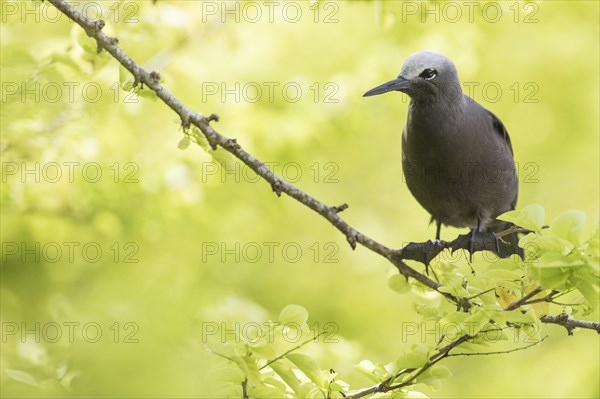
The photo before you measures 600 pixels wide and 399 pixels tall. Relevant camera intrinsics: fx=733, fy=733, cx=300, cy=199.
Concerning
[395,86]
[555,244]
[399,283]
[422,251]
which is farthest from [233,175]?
[555,244]

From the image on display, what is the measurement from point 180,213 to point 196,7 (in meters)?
1.67

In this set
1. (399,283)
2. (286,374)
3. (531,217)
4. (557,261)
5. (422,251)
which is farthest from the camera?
(422,251)

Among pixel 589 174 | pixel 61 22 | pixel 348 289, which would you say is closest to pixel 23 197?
pixel 61 22

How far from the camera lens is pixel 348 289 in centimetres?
812

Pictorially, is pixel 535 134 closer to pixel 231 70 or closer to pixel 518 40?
pixel 518 40

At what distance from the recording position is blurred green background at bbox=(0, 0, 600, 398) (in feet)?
12.5

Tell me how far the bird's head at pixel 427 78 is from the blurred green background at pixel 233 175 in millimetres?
284

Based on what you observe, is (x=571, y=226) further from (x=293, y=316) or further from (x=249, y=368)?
(x=249, y=368)

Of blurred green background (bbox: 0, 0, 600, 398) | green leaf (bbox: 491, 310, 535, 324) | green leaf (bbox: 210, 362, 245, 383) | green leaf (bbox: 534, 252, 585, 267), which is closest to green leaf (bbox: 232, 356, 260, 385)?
green leaf (bbox: 210, 362, 245, 383)

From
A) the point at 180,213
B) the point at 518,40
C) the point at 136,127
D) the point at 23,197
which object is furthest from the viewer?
the point at 518,40

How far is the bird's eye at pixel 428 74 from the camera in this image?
4957 mm

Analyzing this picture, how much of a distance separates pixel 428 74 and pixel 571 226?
2669mm

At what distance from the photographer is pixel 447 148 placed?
5.01 meters

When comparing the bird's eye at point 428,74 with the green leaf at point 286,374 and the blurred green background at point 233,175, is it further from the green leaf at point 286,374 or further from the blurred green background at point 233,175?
the green leaf at point 286,374
